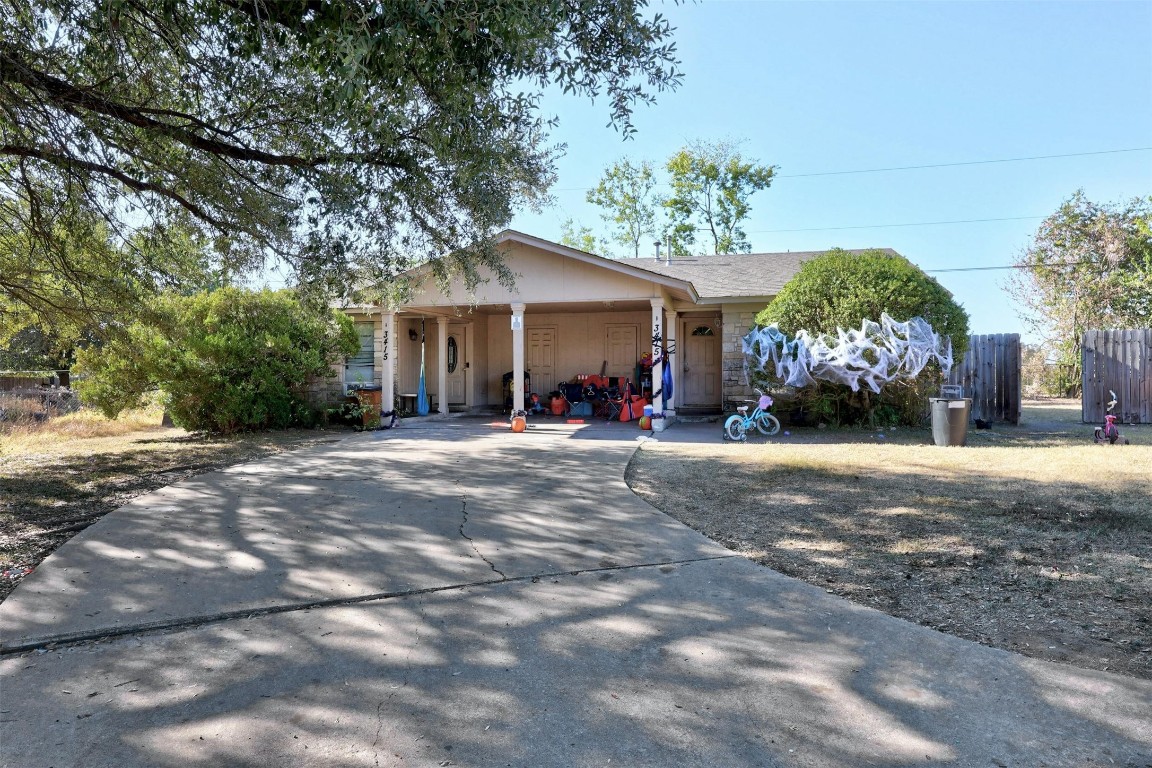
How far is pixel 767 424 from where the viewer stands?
12.5 meters

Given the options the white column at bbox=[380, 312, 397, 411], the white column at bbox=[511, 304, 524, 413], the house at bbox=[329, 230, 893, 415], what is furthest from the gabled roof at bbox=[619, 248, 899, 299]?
the white column at bbox=[380, 312, 397, 411]

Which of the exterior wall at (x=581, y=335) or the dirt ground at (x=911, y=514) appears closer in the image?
the dirt ground at (x=911, y=514)

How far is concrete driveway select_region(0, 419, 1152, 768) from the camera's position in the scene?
8.25 ft

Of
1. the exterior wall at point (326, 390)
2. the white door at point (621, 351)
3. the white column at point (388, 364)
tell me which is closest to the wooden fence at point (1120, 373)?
the white door at point (621, 351)

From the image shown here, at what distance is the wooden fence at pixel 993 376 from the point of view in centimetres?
1441

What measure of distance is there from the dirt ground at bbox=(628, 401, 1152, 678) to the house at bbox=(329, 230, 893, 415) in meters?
4.20

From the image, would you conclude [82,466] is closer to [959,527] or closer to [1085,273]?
[959,527]

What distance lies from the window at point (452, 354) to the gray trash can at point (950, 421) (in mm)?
11079

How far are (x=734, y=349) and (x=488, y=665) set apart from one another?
41.6ft

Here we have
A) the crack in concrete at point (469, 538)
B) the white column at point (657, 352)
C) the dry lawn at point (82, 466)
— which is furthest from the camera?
the white column at point (657, 352)

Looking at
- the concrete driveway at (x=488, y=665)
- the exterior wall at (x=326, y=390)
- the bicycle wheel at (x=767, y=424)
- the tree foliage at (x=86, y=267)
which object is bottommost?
the concrete driveway at (x=488, y=665)

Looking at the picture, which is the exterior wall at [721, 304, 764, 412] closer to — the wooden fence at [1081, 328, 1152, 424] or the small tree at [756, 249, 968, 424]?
the small tree at [756, 249, 968, 424]

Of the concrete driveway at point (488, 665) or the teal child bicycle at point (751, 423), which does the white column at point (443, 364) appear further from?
the concrete driveway at point (488, 665)

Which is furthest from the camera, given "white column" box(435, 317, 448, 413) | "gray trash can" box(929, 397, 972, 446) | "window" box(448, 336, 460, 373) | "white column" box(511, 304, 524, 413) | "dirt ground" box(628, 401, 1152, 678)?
"window" box(448, 336, 460, 373)
